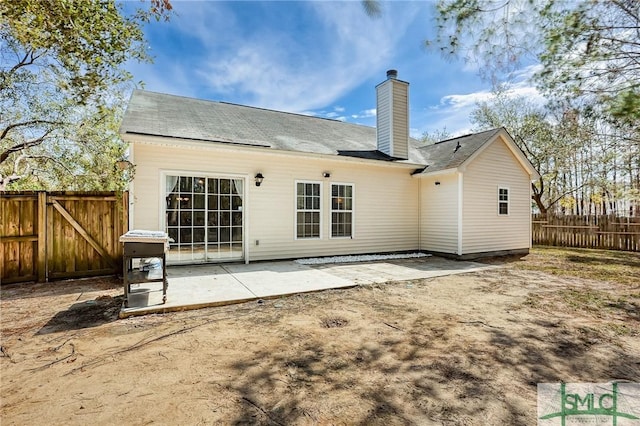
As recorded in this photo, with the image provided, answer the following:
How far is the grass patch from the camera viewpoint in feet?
23.1

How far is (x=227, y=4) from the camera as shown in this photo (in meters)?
7.37

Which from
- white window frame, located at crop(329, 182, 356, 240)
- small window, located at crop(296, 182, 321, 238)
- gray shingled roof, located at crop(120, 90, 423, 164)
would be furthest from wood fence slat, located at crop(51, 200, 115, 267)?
white window frame, located at crop(329, 182, 356, 240)

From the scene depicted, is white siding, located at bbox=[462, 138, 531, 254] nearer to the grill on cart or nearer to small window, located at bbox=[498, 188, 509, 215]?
small window, located at bbox=[498, 188, 509, 215]

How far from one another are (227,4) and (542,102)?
7.01 metres

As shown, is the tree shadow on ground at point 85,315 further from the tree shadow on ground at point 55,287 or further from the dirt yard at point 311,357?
the tree shadow on ground at point 55,287

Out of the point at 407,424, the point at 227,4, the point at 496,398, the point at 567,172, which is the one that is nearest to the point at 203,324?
the point at 407,424

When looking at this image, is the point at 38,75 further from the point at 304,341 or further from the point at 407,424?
the point at 407,424

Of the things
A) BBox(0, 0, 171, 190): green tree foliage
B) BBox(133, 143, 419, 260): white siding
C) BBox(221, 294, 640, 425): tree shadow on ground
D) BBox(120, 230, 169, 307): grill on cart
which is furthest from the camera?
BBox(133, 143, 419, 260): white siding

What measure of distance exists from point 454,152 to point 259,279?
7.81 meters

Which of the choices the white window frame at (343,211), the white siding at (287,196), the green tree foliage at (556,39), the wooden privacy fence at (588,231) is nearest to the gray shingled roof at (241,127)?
the white siding at (287,196)

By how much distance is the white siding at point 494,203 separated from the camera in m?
9.53

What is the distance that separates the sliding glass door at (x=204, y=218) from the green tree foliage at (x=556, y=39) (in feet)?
18.3

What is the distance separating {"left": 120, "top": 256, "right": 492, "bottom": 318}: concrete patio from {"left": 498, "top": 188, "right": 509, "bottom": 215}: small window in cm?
301

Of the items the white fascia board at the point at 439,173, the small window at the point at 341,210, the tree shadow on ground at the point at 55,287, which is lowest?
the tree shadow on ground at the point at 55,287
